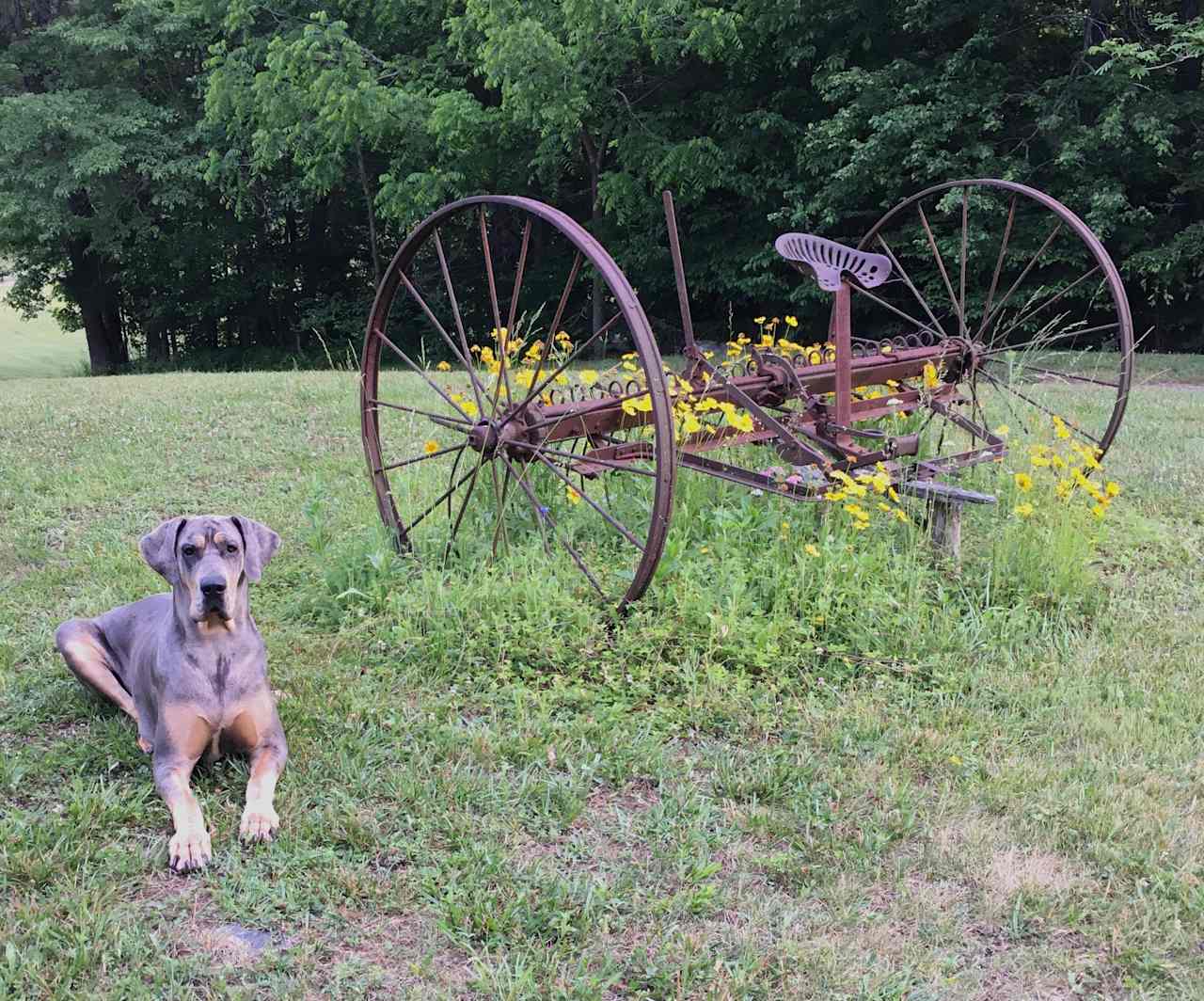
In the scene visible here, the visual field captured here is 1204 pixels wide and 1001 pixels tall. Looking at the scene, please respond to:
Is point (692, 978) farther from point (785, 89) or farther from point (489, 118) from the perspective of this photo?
point (785, 89)

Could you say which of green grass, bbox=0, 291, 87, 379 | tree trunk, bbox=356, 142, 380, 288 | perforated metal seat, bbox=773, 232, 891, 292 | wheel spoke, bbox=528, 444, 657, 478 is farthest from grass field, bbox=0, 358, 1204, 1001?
green grass, bbox=0, 291, 87, 379

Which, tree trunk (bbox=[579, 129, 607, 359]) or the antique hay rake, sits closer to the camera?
the antique hay rake

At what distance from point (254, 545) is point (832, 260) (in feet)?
9.35

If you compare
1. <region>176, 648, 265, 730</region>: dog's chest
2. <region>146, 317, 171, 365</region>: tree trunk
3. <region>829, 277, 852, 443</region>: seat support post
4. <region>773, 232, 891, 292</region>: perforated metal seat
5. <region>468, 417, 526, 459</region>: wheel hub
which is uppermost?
<region>146, 317, 171, 365</region>: tree trunk

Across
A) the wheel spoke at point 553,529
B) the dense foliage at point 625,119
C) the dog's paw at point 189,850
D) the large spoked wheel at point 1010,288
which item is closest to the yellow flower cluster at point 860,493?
the wheel spoke at point 553,529

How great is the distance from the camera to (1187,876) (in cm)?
251

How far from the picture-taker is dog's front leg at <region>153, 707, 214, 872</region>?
2484mm

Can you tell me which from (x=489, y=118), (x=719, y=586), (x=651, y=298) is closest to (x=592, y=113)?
(x=489, y=118)

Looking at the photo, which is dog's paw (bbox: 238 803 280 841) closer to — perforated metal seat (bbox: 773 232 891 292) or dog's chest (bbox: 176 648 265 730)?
dog's chest (bbox: 176 648 265 730)

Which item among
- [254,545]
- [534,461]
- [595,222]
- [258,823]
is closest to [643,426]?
[534,461]

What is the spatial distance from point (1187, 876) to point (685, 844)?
1293mm

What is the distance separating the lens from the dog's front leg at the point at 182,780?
8.15 feet

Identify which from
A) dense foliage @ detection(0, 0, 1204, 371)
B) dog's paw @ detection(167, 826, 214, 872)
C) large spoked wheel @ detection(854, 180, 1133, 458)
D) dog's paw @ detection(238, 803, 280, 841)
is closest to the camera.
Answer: dog's paw @ detection(167, 826, 214, 872)

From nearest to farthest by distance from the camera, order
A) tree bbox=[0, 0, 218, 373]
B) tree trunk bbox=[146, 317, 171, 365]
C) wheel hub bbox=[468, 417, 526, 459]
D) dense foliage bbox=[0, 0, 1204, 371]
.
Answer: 1. wheel hub bbox=[468, 417, 526, 459]
2. dense foliage bbox=[0, 0, 1204, 371]
3. tree bbox=[0, 0, 218, 373]
4. tree trunk bbox=[146, 317, 171, 365]
